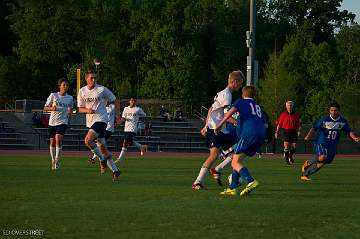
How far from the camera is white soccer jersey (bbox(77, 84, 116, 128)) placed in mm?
19625

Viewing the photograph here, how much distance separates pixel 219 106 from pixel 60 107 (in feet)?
24.7

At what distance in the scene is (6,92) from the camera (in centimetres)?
7719

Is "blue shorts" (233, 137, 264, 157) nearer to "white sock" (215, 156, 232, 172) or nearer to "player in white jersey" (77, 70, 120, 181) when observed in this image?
"white sock" (215, 156, 232, 172)

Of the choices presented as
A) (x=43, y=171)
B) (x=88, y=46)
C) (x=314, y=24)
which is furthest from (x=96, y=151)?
(x=314, y=24)

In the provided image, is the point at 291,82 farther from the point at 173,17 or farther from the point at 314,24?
the point at 314,24

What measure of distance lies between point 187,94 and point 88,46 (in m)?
10.7

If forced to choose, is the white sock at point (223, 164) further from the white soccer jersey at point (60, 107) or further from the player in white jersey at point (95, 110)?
the white soccer jersey at point (60, 107)

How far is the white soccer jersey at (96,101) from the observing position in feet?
64.4

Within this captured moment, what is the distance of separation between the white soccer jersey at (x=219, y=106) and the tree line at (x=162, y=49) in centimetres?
5501

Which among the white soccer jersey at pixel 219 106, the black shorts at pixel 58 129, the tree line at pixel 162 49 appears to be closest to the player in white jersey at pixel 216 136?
the white soccer jersey at pixel 219 106

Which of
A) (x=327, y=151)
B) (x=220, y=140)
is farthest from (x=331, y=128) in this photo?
(x=220, y=140)

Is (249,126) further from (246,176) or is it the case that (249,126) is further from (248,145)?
(246,176)

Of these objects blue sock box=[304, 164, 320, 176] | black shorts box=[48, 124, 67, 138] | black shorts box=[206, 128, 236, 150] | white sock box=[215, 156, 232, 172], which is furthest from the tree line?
black shorts box=[206, 128, 236, 150]

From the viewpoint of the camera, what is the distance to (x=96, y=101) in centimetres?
1970
